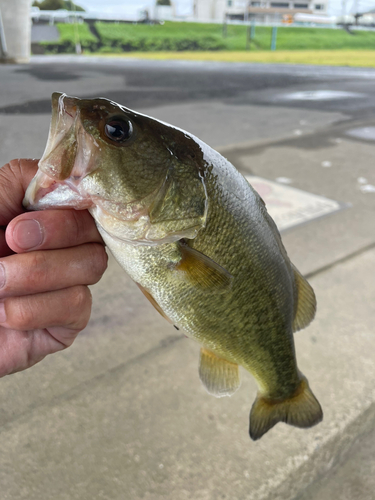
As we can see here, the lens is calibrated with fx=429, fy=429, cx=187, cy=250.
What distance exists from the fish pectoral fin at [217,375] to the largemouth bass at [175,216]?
0.07m

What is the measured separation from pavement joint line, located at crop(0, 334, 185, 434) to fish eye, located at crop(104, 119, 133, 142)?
1415mm

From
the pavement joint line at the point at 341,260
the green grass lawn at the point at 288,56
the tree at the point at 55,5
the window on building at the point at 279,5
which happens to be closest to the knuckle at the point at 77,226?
the pavement joint line at the point at 341,260

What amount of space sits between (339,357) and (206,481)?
980 millimetres

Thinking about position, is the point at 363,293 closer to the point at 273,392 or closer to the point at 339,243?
the point at 339,243

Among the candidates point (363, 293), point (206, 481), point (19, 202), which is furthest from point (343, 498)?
point (19, 202)

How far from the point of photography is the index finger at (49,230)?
2.98 feet

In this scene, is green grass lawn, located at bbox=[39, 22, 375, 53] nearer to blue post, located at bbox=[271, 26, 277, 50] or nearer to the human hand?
blue post, located at bbox=[271, 26, 277, 50]

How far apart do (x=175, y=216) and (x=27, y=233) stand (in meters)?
0.32

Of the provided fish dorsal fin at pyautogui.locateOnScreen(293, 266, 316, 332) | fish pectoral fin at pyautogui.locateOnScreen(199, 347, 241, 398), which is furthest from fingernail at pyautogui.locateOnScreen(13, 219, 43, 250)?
fish dorsal fin at pyautogui.locateOnScreen(293, 266, 316, 332)

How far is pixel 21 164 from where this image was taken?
106 cm

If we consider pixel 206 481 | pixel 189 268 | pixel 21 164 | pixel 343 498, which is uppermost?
pixel 21 164

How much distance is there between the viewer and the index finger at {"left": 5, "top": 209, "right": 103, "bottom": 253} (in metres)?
0.91

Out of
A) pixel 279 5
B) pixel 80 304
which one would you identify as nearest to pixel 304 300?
pixel 80 304

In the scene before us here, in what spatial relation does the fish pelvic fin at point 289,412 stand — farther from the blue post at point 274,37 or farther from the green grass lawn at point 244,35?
the blue post at point 274,37
